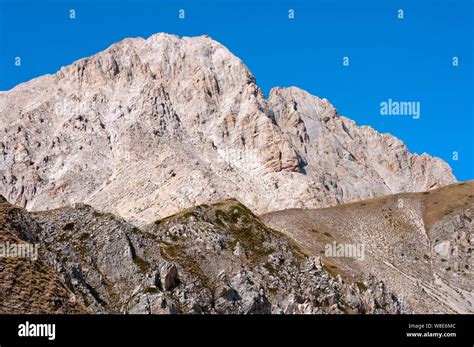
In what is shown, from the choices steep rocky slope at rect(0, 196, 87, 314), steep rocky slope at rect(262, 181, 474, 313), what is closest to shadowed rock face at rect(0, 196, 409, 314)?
steep rocky slope at rect(0, 196, 87, 314)

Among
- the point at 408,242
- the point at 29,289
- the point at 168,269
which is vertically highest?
the point at 408,242

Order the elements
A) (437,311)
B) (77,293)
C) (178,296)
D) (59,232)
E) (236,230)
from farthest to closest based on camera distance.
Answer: (437,311) < (236,230) < (59,232) < (178,296) < (77,293)

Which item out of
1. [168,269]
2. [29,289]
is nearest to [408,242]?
[168,269]

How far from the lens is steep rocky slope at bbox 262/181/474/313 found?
14525 cm

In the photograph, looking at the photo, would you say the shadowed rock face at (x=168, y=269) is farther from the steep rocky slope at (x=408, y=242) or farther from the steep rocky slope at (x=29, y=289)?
the steep rocky slope at (x=408, y=242)

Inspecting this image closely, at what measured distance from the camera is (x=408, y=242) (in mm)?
176750

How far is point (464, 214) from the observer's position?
182750 millimetres

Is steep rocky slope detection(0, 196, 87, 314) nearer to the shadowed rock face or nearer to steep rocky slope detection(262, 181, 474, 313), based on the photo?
the shadowed rock face

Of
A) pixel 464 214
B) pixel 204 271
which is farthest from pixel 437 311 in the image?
pixel 204 271

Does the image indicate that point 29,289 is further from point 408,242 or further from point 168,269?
point 408,242

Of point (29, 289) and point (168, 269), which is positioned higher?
point (168, 269)

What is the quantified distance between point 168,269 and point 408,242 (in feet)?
407
